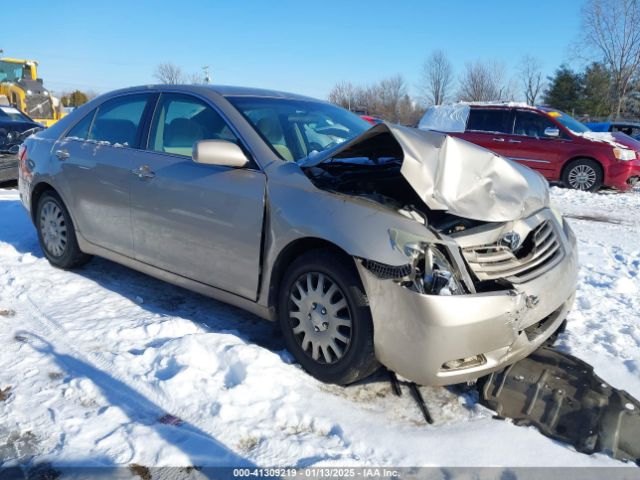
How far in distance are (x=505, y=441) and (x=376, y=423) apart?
24.8 inches

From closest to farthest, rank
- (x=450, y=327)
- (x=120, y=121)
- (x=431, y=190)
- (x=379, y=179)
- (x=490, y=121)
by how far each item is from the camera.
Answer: (x=450, y=327) < (x=431, y=190) < (x=379, y=179) < (x=120, y=121) < (x=490, y=121)

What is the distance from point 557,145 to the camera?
415 inches

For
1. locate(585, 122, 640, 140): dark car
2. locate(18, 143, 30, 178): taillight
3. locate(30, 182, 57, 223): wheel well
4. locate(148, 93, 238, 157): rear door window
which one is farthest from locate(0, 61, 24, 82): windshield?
locate(585, 122, 640, 140): dark car

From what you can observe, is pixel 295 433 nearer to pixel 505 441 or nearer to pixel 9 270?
pixel 505 441

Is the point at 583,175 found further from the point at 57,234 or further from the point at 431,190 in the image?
the point at 57,234

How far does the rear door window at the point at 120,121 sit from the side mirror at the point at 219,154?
1.11 meters

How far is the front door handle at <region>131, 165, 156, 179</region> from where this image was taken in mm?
3771

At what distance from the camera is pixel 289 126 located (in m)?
3.70

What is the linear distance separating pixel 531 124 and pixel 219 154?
363 inches

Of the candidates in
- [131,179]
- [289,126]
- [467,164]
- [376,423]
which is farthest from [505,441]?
[131,179]

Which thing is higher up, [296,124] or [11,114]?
[296,124]

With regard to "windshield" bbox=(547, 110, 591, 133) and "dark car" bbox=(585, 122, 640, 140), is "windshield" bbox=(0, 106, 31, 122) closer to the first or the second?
"windshield" bbox=(547, 110, 591, 133)

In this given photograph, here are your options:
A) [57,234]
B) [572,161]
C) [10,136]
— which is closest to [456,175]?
[57,234]

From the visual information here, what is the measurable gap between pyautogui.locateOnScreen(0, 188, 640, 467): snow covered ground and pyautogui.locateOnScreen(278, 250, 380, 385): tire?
0.13 metres
